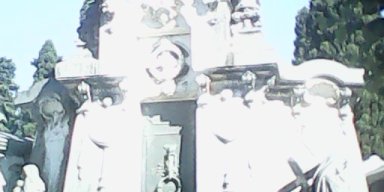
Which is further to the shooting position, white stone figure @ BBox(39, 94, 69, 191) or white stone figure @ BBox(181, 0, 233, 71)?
white stone figure @ BBox(39, 94, 69, 191)

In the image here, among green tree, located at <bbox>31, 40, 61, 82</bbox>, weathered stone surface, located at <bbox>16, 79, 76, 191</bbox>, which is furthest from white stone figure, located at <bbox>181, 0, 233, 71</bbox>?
green tree, located at <bbox>31, 40, 61, 82</bbox>

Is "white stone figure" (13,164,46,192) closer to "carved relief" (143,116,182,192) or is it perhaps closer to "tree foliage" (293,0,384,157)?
"carved relief" (143,116,182,192)

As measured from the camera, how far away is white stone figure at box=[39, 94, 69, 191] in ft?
38.9

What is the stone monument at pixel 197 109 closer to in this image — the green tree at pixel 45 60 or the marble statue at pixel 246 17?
the marble statue at pixel 246 17

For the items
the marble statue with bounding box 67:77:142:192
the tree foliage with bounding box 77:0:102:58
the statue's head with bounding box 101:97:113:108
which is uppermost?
the tree foliage with bounding box 77:0:102:58

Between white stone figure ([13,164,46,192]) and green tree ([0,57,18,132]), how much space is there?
1085 cm

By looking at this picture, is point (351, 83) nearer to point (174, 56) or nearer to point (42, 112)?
point (174, 56)

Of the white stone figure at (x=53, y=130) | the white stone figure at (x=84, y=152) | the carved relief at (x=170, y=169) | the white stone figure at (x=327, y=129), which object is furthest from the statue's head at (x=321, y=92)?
the white stone figure at (x=53, y=130)

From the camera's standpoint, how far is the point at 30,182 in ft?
37.2

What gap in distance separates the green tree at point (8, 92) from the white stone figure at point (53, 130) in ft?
34.0

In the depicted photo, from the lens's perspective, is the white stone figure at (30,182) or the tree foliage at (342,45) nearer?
the white stone figure at (30,182)

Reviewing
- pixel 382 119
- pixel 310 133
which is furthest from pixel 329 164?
pixel 382 119

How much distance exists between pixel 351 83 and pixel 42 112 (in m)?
3.84

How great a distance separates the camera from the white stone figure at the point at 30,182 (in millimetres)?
11328
